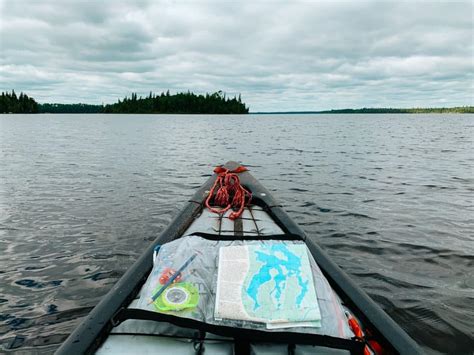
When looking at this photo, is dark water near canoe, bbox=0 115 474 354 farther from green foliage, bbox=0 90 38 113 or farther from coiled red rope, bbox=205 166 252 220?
green foliage, bbox=0 90 38 113

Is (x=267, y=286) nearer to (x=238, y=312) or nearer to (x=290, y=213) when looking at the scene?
(x=238, y=312)

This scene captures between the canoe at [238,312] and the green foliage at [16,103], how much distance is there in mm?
159327

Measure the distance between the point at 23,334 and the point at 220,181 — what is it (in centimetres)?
449

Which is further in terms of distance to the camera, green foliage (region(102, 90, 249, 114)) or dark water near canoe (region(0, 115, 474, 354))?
green foliage (region(102, 90, 249, 114))

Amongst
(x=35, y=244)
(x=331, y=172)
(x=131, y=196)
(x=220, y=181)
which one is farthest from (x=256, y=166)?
(x=35, y=244)

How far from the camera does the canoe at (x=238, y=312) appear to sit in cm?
241

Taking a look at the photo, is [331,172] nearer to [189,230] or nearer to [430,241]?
[430,241]

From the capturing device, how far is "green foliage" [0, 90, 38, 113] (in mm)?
132250

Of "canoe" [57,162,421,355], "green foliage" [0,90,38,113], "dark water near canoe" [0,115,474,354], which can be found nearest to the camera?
"canoe" [57,162,421,355]

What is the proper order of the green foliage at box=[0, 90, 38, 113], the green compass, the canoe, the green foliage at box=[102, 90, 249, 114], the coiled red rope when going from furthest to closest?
the green foliage at box=[102, 90, 249, 114] < the green foliage at box=[0, 90, 38, 113] < the coiled red rope < the green compass < the canoe

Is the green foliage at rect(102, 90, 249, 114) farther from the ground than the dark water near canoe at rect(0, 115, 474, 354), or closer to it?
farther from the ground

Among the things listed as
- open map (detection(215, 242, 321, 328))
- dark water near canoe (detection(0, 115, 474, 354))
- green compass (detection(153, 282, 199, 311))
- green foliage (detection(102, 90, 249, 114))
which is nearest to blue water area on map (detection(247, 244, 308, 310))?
open map (detection(215, 242, 321, 328))

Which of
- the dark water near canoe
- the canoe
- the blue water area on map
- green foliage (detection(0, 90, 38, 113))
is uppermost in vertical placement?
green foliage (detection(0, 90, 38, 113))

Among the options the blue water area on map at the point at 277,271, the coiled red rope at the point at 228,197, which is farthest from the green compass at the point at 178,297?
the coiled red rope at the point at 228,197
